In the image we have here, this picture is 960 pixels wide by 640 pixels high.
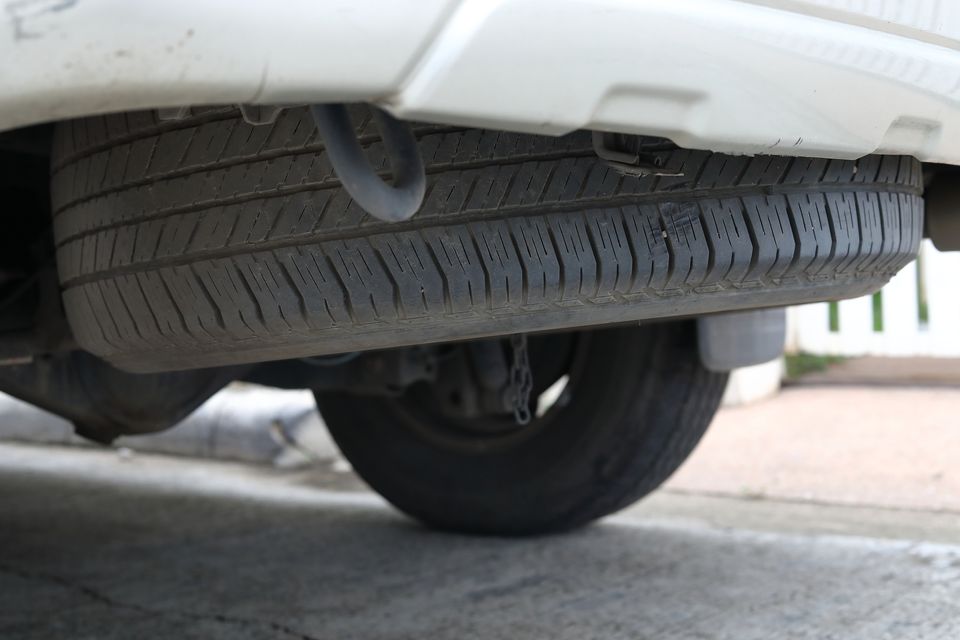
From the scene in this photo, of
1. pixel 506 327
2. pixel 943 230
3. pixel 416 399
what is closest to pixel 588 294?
pixel 506 327

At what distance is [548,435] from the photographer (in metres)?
2.09

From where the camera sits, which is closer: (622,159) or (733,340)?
(622,159)

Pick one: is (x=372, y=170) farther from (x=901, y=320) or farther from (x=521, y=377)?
(x=901, y=320)

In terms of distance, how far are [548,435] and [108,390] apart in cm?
86

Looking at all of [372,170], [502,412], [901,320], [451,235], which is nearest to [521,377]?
[502,412]

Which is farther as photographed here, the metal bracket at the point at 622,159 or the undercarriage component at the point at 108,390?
the undercarriage component at the point at 108,390

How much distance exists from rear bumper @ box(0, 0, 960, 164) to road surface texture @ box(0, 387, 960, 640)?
872 millimetres

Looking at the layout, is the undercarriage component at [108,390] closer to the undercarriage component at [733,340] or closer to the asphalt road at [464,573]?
the asphalt road at [464,573]

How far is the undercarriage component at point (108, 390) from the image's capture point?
164cm

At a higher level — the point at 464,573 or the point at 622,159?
the point at 622,159

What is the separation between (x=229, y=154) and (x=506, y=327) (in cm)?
32

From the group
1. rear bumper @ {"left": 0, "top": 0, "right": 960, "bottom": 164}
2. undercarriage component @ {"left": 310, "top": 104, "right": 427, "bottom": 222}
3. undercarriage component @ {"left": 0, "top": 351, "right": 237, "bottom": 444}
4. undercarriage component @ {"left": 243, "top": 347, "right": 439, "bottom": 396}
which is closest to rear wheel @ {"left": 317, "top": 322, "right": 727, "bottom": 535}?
undercarriage component @ {"left": 243, "top": 347, "right": 439, "bottom": 396}

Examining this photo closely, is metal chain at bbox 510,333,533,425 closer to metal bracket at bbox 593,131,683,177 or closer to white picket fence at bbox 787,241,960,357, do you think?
metal bracket at bbox 593,131,683,177

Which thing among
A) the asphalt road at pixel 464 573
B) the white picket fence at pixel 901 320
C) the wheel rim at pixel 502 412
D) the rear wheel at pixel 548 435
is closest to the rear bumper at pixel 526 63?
the asphalt road at pixel 464 573
